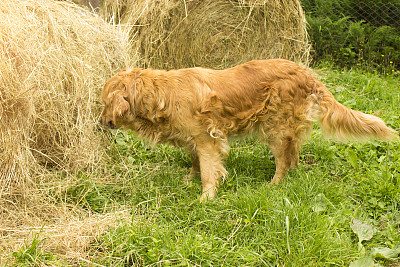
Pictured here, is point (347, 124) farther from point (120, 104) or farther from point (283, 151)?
point (120, 104)

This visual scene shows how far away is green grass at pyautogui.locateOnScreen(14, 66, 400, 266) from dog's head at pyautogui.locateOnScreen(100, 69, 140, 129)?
729 mm

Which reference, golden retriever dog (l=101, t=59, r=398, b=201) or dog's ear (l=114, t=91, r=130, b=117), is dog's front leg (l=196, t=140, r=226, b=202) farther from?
dog's ear (l=114, t=91, r=130, b=117)

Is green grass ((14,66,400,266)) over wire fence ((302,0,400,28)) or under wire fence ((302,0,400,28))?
under

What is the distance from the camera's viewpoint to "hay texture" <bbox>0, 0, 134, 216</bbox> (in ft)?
12.2

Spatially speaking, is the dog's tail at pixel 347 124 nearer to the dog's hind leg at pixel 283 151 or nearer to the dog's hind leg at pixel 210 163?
the dog's hind leg at pixel 283 151

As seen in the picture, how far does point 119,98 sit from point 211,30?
3.16m

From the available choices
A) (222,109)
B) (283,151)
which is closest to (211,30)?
(222,109)

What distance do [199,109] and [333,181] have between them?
173 centimetres

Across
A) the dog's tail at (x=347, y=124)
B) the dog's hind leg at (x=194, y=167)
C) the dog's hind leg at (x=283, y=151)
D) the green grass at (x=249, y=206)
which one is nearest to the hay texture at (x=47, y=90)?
the green grass at (x=249, y=206)

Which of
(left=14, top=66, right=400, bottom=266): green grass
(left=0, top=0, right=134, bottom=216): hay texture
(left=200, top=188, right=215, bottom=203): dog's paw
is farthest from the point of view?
(left=200, top=188, right=215, bottom=203): dog's paw

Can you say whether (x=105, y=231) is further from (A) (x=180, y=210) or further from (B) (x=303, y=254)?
(B) (x=303, y=254)

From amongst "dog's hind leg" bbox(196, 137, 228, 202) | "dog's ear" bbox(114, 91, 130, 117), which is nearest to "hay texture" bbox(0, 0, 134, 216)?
"dog's ear" bbox(114, 91, 130, 117)

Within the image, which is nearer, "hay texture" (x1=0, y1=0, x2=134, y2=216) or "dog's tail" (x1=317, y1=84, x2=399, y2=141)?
"hay texture" (x1=0, y1=0, x2=134, y2=216)

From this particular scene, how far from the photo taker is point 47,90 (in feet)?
13.5
